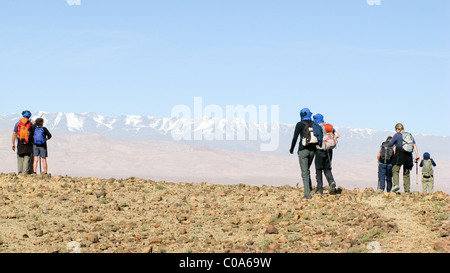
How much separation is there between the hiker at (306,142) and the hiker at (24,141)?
9.67m

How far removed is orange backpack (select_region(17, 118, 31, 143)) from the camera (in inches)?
803

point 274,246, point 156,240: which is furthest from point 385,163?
point 156,240

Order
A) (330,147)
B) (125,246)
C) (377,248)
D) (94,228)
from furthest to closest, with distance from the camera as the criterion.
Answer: (330,147)
(94,228)
(125,246)
(377,248)

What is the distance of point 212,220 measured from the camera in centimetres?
1409

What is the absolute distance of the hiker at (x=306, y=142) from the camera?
615 inches

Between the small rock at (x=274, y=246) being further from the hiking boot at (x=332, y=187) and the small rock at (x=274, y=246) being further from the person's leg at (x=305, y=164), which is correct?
the hiking boot at (x=332, y=187)

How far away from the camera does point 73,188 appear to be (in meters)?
17.8

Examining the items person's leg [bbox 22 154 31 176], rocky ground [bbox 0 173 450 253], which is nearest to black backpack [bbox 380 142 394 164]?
rocky ground [bbox 0 173 450 253]

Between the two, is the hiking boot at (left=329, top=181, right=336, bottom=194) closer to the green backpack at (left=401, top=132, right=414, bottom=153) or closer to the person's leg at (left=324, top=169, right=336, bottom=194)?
the person's leg at (left=324, top=169, right=336, bottom=194)

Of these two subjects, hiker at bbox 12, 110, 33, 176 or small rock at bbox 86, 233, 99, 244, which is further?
hiker at bbox 12, 110, 33, 176

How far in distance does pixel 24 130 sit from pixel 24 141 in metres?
0.40
